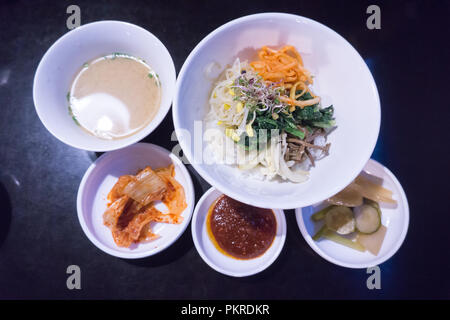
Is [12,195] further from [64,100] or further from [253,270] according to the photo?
[253,270]

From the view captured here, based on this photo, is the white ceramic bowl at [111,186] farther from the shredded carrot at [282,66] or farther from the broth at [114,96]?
the shredded carrot at [282,66]

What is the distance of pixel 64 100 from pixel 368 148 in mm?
1765

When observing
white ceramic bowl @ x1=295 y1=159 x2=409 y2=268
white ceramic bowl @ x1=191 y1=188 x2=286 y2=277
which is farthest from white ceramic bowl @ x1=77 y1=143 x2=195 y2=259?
white ceramic bowl @ x1=295 y1=159 x2=409 y2=268

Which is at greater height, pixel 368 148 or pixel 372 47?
pixel 372 47

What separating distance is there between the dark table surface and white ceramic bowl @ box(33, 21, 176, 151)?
0.35 m

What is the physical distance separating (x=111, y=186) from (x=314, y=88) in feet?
4.71

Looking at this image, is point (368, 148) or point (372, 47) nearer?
point (368, 148)

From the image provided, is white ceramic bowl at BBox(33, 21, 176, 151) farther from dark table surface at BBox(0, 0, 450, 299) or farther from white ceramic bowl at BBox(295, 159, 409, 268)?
white ceramic bowl at BBox(295, 159, 409, 268)

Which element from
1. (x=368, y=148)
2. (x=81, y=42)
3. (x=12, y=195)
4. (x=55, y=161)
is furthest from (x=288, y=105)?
(x=12, y=195)

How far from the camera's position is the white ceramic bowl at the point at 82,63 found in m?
1.74

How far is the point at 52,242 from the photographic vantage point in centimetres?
210

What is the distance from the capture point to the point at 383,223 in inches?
80.8

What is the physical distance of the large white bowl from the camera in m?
1.47

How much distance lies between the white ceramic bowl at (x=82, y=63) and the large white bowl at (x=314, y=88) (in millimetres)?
226
